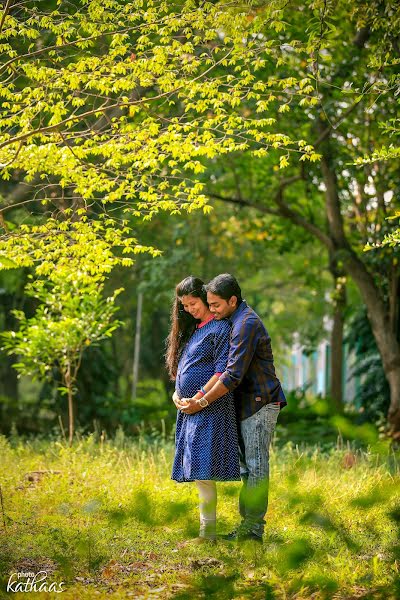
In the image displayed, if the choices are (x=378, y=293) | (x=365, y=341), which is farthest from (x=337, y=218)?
(x=365, y=341)

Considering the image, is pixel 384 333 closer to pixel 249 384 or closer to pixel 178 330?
pixel 178 330

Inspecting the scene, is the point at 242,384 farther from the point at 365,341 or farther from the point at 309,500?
the point at 365,341

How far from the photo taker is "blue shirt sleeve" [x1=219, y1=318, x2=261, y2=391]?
231 inches

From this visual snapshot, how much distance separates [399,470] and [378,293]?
17.4 ft

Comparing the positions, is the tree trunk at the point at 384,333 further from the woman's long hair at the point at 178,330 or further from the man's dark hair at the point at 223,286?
the man's dark hair at the point at 223,286

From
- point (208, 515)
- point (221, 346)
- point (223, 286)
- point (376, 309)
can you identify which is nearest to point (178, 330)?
point (221, 346)

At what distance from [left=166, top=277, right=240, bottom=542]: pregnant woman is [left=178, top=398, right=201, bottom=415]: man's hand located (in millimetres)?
19

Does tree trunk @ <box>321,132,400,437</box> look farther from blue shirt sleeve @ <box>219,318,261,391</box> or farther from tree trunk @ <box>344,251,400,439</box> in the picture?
blue shirt sleeve @ <box>219,318,261,391</box>

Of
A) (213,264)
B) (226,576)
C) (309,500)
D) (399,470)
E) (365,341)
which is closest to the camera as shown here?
(309,500)

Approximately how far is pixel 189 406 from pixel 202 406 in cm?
10

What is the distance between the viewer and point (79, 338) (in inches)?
437

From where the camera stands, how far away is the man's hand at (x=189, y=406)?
19.7ft

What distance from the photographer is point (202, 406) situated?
5.95m

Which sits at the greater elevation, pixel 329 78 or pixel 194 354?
pixel 329 78
